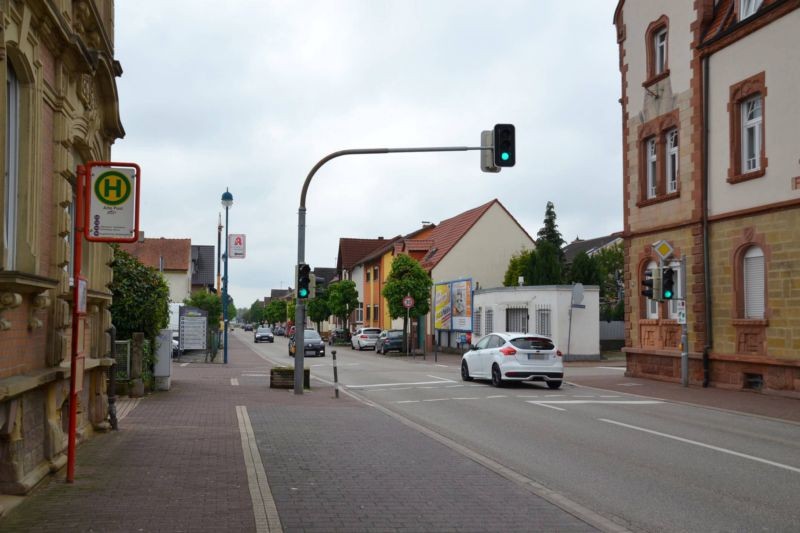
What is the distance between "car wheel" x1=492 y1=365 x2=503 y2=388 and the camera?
73.5 ft

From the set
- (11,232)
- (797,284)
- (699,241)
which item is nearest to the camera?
(11,232)

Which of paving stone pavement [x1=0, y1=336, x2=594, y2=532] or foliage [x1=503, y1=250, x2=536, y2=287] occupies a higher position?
foliage [x1=503, y1=250, x2=536, y2=287]

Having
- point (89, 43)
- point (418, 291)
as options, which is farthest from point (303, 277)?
point (418, 291)

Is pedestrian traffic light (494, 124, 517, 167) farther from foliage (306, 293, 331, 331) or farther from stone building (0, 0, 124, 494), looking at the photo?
foliage (306, 293, 331, 331)

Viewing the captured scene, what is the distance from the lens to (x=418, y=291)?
4778 centimetres

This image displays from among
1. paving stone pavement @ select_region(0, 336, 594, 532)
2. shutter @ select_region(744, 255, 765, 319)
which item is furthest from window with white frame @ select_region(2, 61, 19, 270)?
shutter @ select_region(744, 255, 765, 319)

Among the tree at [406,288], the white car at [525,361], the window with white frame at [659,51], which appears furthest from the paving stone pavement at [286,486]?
the tree at [406,288]

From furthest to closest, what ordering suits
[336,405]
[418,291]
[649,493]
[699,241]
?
[418,291] < [699,241] < [336,405] < [649,493]

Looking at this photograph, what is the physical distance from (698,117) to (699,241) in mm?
3411

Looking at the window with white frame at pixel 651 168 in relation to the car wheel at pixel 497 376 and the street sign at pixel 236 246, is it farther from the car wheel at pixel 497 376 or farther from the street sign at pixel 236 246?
the street sign at pixel 236 246

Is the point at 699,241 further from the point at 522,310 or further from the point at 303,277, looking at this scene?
the point at 522,310

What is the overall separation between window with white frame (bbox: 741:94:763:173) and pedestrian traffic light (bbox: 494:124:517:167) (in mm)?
7526

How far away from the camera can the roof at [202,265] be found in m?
106

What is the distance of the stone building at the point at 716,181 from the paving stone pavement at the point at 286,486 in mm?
11080
